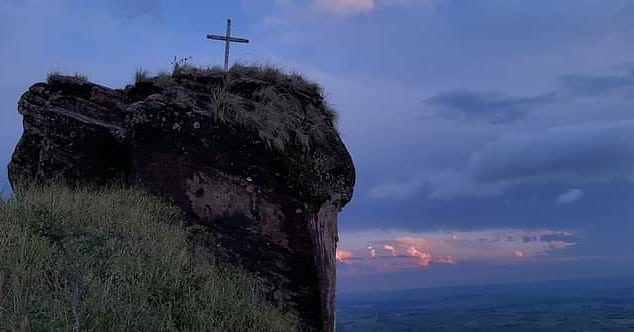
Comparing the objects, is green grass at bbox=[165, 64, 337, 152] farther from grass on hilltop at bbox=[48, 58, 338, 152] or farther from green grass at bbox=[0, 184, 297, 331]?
green grass at bbox=[0, 184, 297, 331]

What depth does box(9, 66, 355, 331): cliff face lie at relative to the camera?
10.5m

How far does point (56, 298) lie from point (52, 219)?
2.69 m

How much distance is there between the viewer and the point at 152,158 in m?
11.5

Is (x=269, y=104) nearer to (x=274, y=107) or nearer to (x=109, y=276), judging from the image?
(x=274, y=107)

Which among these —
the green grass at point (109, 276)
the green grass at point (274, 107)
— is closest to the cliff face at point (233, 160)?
the green grass at point (274, 107)

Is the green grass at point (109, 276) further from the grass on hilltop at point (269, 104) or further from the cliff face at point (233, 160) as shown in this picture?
the grass on hilltop at point (269, 104)

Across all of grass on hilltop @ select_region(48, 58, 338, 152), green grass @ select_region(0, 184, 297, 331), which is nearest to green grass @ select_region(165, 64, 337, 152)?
grass on hilltop @ select_region(48, 58, 338, 152)

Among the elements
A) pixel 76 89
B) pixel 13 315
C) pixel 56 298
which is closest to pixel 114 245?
pixel 56 298

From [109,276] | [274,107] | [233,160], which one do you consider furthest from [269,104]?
[109,276]

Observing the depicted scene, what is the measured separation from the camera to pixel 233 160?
1105cm

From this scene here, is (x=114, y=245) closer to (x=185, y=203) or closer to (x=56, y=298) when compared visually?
(x=56, y=298)

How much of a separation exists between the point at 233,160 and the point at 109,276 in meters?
4.49

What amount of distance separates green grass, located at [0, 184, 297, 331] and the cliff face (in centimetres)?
79

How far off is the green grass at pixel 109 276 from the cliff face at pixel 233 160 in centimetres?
79
